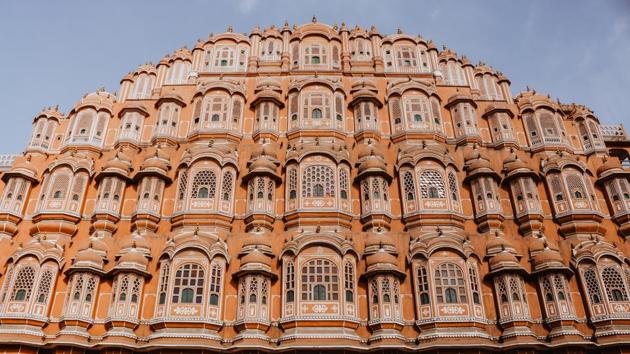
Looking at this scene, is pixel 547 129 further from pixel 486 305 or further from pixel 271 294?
pixel 271 294

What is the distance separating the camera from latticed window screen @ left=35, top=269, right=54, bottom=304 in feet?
66.8

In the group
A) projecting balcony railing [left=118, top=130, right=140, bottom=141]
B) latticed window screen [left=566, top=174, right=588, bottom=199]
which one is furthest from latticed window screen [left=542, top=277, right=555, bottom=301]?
projecting balcony railing [left=118, top=130, right=140, bottom=141]

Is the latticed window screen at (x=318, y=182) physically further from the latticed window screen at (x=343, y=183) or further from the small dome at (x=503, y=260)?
the small dome at (x=503, y=260)

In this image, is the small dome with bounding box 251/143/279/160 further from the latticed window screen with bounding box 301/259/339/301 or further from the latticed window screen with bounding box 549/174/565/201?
the latticed window screen with bounding box 549/174/565/201

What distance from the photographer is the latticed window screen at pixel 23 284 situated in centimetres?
2030

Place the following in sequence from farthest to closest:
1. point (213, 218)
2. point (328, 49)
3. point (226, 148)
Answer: point (328, 49) → point (226, 148) → point (213, 218)

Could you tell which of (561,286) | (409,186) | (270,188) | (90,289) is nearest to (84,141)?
(90,289)

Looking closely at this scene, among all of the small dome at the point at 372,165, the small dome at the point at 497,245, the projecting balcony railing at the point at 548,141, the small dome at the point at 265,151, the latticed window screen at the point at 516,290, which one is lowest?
the latticed window screen at the point at 516,290

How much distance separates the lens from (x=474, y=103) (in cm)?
2734

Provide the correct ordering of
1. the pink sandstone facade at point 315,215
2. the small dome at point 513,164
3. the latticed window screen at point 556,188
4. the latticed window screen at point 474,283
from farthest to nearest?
1. the small dome at point 513,164
2. the latticed window screen at point 556,188
3. the latticed window screen at point 474,283
4. the pink sandstone facade at point 315,215

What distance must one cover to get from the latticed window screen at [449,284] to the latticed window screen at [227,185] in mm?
9761

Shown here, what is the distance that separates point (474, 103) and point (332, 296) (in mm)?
13749

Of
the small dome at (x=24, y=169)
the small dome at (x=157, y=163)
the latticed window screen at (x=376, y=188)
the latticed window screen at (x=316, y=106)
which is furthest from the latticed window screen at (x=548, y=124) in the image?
the small dome at (x=24, y=169)

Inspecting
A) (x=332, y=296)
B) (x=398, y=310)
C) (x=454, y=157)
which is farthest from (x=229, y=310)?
(x=454, y=157)
